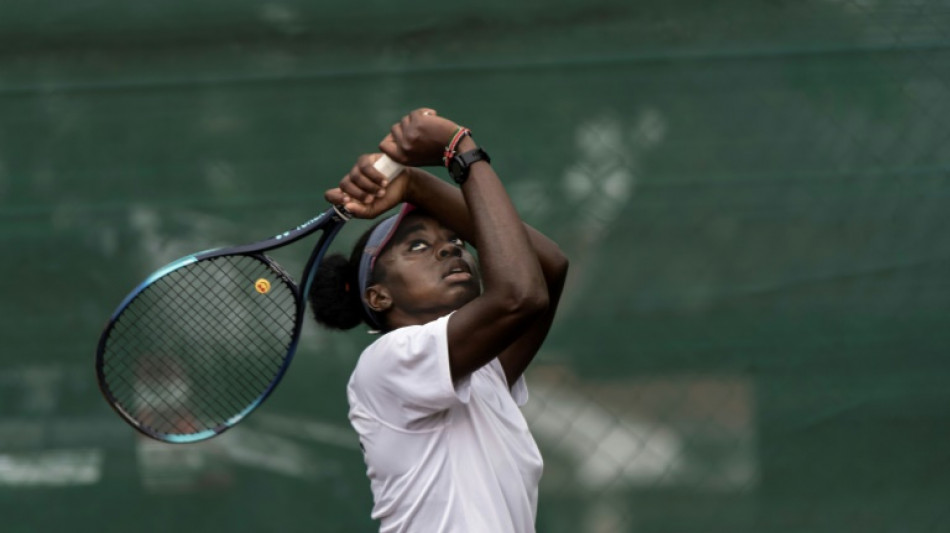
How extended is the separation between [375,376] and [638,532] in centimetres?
138

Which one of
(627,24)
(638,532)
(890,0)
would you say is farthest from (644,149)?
(638,532)

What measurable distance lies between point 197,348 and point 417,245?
94 centimetres

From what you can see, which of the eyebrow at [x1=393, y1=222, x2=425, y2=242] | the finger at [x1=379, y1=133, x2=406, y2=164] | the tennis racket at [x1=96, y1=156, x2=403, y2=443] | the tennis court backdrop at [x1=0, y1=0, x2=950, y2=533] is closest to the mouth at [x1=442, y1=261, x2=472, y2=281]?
the eyebrow at [x1=393, y1=222, x2=425, y2=242]

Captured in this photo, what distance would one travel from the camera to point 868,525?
363cm

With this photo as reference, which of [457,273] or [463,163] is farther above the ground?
[463,163]

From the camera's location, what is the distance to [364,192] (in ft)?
8.46

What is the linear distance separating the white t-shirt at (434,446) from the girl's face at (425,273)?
13 centimetres

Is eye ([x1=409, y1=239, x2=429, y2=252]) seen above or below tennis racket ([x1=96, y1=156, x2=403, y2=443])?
above

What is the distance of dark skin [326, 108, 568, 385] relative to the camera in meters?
2.38

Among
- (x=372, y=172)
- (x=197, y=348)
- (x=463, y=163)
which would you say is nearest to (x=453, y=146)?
(x=463, y=163)

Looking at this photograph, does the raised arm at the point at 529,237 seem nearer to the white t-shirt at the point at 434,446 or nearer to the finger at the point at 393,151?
the finger at the point at 393,151

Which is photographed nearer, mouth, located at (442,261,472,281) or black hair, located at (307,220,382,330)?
mouth, located at (442,261,472,281)

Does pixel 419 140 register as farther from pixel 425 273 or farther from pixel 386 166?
pixel 425 273

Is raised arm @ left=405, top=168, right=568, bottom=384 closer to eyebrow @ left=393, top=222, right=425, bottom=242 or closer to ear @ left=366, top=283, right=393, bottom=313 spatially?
eyebrow @ left=393, top=222, right=425, bottom=242
